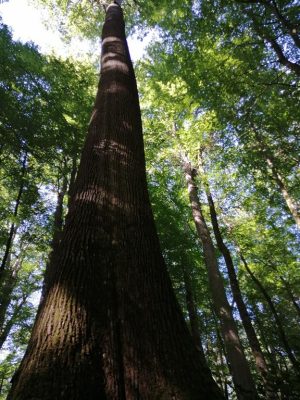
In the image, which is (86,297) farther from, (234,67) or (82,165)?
(234,67)

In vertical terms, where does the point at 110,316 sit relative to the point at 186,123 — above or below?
below

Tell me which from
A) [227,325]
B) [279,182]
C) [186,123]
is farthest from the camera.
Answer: [186,123]

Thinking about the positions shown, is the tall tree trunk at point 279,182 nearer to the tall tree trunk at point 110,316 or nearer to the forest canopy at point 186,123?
the forest canopy at point 186,123

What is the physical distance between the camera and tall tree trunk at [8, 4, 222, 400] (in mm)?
1878

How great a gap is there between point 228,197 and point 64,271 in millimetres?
16974

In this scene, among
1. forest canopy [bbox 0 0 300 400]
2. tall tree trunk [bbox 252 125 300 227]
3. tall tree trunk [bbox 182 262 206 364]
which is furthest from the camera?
tall tree trunk [bbox 252 125 300 227]

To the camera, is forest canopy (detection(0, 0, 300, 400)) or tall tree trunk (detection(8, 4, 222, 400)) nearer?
tall tree trunk (detection(8, 4, 222, 400))

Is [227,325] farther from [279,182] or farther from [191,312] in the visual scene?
[279,182]

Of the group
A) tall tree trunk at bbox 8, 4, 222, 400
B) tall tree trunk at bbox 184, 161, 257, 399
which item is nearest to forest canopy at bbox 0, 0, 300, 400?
tall tree trunk at bbox 184, 161, 257, 399

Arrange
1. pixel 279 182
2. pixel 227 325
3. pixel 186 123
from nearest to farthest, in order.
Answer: pixel 227 325 < pixel 279 182 < pixel 186 123

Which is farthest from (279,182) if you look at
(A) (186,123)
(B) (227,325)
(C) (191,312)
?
(B) (227,325)

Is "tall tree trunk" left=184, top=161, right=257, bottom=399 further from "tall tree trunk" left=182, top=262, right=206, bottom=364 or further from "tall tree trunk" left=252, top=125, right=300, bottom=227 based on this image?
"tall tree trunk" left=252, top=125, right=300, bottom=227

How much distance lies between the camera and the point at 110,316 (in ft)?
7.29

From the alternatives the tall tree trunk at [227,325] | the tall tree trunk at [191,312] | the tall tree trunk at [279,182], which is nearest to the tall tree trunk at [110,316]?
the tall tree trunk at [227,325]
